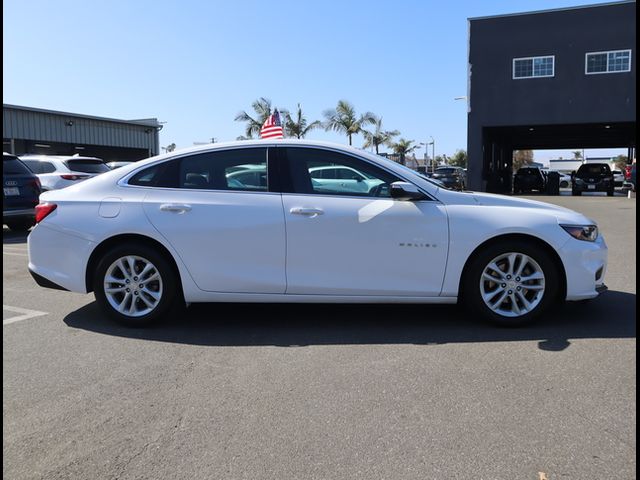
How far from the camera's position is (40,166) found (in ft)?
43.3

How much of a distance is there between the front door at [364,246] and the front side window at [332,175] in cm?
10

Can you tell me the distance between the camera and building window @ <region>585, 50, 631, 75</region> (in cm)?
2444

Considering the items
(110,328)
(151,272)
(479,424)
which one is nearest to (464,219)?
(479,424)

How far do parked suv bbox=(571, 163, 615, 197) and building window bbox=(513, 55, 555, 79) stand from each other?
Answer: 5.50 meters

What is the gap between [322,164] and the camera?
15.7 ft

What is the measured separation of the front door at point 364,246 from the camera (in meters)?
4.52

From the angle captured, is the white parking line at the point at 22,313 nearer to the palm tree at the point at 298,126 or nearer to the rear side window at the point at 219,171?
the rear side window at the point at 219,171

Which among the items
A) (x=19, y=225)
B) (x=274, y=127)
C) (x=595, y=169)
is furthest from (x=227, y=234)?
(x=595, y=169)

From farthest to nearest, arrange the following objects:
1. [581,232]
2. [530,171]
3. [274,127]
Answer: [530,171] → [274,127] → [581,232]

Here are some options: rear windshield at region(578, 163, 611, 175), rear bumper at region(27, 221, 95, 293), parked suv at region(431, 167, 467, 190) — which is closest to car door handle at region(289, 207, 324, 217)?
Answer: rear bumper at region(27, 221, 95, 293)

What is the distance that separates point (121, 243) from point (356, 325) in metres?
2.17

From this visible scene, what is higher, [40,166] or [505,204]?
[40,166]

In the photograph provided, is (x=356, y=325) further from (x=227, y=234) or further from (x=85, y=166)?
(x=85, y=166)

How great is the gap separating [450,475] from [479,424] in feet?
1.80
